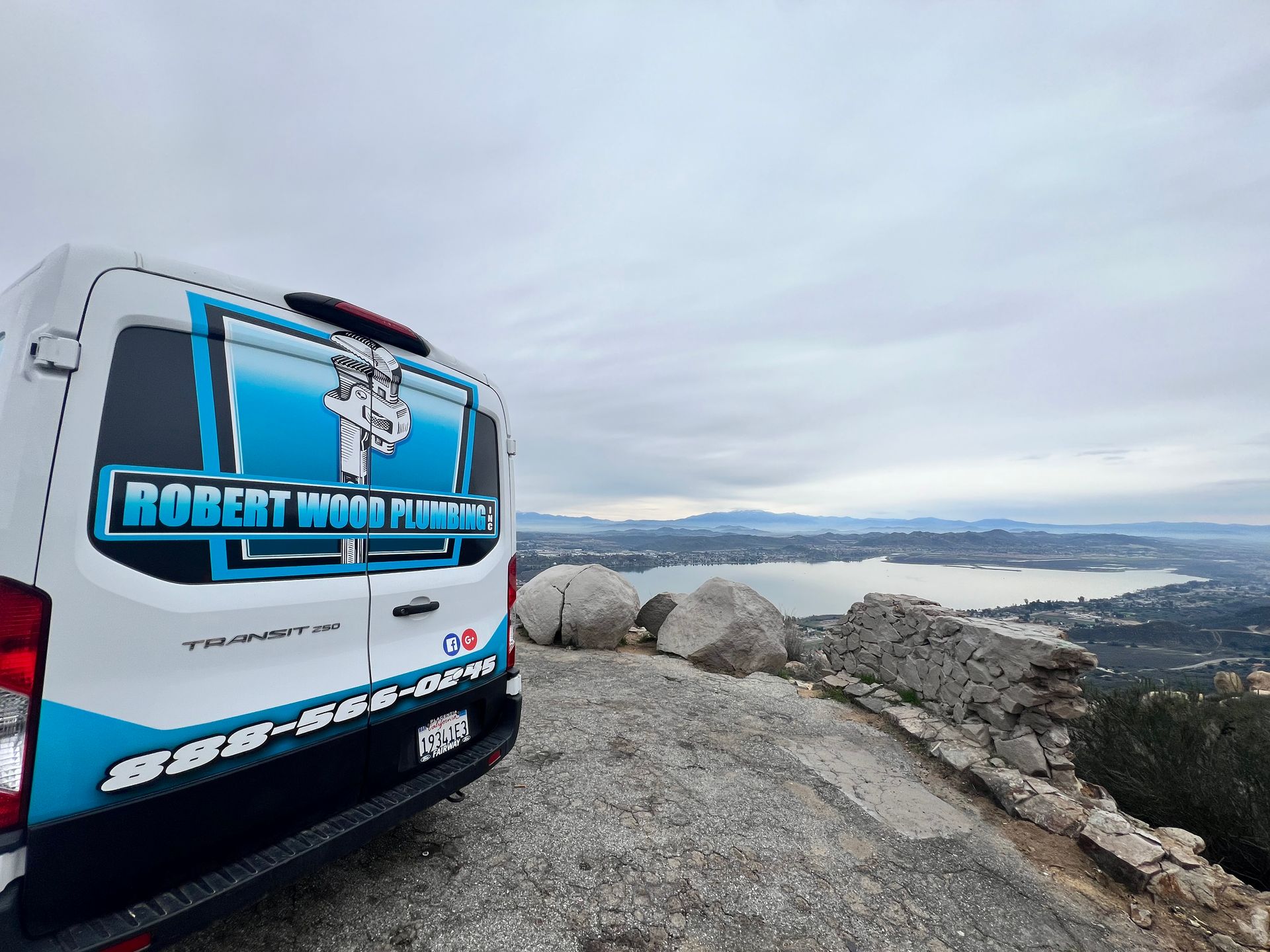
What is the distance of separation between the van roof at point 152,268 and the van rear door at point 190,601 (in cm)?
4

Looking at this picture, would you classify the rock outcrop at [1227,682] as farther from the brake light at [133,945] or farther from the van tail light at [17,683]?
the van tail light at [17,683]

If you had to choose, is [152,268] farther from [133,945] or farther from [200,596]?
[133,945]

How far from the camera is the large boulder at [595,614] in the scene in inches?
325

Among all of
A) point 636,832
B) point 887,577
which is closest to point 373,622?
point 636,832

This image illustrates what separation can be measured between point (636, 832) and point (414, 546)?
2311 millimetres

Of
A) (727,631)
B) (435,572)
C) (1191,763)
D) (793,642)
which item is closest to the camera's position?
(435,572)

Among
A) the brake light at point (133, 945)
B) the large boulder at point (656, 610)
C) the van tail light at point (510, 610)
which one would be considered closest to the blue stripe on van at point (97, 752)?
the brake light at point (133, 945)

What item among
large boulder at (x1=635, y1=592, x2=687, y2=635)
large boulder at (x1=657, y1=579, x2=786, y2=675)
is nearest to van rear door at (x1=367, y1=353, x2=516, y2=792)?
large boulder at (x1=657, y1=579, x2=786, y2=675)

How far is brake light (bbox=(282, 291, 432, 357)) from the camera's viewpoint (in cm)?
225

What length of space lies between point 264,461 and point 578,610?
263 inches

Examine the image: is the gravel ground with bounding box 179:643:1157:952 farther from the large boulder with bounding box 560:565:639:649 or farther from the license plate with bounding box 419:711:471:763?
the large boulder with bounding box 560:565:639:649

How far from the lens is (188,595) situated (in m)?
1.75

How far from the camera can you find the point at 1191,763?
4844mm

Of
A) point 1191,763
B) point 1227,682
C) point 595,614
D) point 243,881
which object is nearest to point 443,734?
point 243,881
